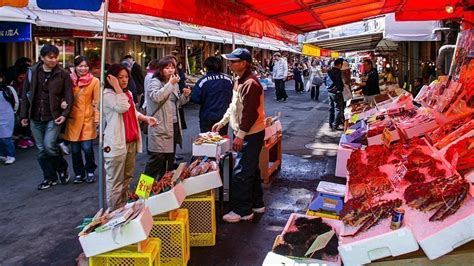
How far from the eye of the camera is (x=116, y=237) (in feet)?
11.0

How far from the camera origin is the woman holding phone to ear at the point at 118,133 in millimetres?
4750

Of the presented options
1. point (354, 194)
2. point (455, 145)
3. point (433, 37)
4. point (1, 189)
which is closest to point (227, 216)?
point (354, 194)

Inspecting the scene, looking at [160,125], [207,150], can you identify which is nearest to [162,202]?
[207,150]

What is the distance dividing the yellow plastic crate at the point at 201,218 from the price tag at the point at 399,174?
175 centimetres

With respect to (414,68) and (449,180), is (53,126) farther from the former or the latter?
(414,68)

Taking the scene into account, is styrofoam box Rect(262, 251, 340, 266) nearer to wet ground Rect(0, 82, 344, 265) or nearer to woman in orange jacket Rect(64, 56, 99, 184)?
wet ground Rect(0, 82, 344, 265)

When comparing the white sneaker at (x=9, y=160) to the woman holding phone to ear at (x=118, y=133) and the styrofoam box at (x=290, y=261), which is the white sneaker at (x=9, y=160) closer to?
the woman holding phone to ear at (x=118, y=133)

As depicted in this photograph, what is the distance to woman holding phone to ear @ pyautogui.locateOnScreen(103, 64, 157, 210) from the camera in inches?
187

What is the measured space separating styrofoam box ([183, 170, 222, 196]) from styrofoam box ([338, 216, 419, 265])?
1944 mm

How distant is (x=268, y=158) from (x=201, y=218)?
8.61ft

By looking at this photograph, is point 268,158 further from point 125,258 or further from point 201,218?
point 125,258

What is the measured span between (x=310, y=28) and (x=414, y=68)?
23.1 feet

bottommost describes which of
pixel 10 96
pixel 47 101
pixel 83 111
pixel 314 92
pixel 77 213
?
pixel 77 213

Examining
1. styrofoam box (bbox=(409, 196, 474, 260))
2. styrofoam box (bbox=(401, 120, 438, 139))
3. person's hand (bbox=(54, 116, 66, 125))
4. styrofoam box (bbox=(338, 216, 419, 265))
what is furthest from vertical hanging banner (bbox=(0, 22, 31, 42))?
styrofoam box (bbox=(409, 196, 474, 260))
